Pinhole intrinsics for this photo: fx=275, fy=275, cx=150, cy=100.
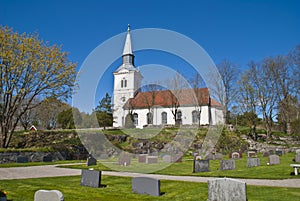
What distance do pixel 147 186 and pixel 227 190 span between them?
2816mm

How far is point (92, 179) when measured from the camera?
10.7m

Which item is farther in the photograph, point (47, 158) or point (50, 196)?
point (47, 158)

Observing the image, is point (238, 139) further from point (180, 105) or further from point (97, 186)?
point (97, 186)

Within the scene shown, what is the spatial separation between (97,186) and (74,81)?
19.0 meters

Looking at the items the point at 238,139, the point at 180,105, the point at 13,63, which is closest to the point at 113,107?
the point at 180,105

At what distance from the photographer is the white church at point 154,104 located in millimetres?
54741

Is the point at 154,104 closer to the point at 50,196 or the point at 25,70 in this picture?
the point at 25,70

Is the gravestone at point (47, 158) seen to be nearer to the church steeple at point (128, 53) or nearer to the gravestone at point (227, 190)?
the gravestone at point (227, 190)

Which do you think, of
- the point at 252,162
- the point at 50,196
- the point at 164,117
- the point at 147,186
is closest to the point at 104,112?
the point at 164,117

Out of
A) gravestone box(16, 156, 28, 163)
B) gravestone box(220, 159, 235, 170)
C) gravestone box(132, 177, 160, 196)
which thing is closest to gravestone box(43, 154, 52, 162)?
gravestone box(16, 156, 28, 163)

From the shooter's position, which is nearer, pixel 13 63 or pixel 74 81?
pixel 13 63

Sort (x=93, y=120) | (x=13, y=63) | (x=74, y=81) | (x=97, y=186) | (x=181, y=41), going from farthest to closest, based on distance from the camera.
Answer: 1. (x=93, y=120)
2. (x=74, y=81)
3. (x=13, y=63)
4. (x=181, y=41)
5. (x=97, y=186)

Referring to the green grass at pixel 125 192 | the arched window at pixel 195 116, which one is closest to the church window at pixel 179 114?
the arched window at pixel 195 116

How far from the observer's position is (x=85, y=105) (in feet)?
60.9
